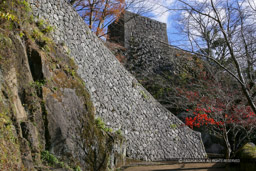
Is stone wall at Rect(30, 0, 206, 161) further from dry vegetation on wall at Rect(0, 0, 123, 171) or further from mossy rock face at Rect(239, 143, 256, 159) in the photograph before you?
mossy rock face at Rect(239, 143, 256, 159)

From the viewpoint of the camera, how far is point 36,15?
6.59m

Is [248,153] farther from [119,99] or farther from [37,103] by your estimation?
[37,103]

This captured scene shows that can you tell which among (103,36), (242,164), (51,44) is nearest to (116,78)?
(51,44)

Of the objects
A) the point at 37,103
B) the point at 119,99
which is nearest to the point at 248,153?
the point at 119,99

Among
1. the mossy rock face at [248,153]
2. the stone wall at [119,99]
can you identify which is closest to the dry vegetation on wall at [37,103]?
the stone wall at [119,99]

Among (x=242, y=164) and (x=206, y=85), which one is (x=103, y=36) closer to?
(x=206, y=85)

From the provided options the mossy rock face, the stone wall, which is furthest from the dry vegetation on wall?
the mossy rock face

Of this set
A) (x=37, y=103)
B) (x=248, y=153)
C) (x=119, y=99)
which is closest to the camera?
(x=37, y=103)

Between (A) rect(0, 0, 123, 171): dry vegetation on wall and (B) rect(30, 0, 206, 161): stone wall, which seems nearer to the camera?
(A) rect(0, 0, 123, 171): dry vegetation on wall

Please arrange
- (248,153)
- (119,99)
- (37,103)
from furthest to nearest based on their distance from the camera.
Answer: (119,99)
(248,153)
(37,103)

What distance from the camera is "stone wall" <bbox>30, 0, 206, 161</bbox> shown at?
24.4 ft

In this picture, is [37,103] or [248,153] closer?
[37,103]

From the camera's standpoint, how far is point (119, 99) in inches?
334

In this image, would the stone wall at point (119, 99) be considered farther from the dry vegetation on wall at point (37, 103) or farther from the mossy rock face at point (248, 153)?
the mossy rock face at point (248, 153)
